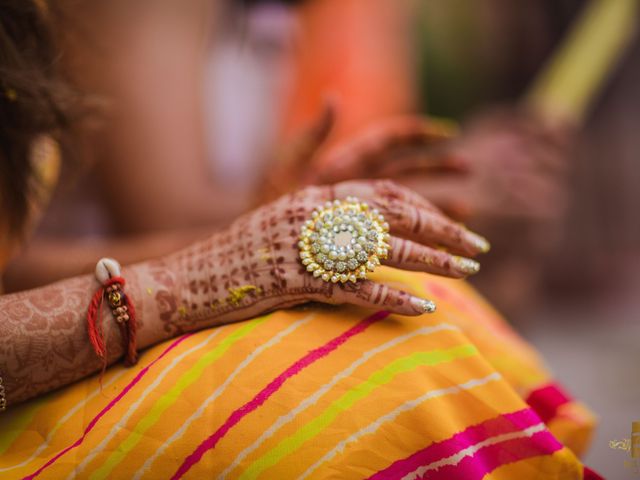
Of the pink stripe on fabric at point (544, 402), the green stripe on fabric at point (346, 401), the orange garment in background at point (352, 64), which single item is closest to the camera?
the green stripe on fabric at point (346, 401)

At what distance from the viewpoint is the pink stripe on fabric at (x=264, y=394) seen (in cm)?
47

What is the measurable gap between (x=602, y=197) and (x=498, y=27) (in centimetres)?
59

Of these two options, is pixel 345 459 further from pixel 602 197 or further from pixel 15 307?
pixel 602 197

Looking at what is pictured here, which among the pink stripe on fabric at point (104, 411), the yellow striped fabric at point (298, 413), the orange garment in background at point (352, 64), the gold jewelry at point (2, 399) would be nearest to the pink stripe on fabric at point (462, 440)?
the yellow striped fabric at point (298, 413)

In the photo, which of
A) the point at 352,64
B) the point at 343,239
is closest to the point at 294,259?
the point at 343,239

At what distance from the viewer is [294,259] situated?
0.51m

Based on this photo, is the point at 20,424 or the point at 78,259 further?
the point at 78,259

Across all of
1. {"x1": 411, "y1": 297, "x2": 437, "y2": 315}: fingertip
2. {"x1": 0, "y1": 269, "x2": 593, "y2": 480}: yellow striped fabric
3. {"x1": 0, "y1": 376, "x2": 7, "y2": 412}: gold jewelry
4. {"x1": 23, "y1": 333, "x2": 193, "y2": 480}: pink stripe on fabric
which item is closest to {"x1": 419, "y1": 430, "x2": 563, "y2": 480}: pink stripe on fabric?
{"x1": 0, "y1": 269, "x2": 593, "y2": 480}: yellow striped fabric

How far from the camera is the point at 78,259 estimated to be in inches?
36.7

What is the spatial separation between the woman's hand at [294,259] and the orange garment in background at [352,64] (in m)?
0.88

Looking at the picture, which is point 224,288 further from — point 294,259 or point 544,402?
point 544,402

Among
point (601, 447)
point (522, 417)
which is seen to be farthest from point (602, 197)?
point (522, 417)

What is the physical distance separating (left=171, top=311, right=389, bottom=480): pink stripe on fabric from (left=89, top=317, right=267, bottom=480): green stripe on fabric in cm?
4

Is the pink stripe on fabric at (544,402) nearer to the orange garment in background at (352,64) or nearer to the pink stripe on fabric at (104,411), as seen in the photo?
the pink stripe on fabric at (104,411)
